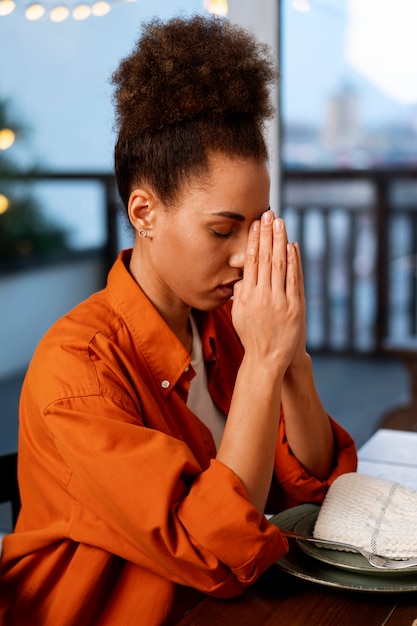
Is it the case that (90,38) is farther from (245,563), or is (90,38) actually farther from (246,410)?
(245,563)

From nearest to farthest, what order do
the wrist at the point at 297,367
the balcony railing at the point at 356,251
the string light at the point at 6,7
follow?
the wrist at the point at 297,367, the string light at the point at 6,7, the balcony railing at the point at 356,251

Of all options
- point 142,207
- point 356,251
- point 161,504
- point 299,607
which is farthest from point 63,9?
point 356,251

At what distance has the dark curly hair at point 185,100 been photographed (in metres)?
1.16

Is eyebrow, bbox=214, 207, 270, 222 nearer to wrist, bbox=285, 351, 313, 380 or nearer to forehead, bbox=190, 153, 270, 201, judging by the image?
forehead, bbox=190, 153, 270, 201

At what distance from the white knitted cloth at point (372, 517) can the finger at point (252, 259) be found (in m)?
0.29

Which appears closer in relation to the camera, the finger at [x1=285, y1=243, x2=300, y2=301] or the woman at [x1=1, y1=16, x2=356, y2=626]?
the woman at [x1=1, y1=16, x2=356, y2=626]

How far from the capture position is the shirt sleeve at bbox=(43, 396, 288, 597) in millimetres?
984

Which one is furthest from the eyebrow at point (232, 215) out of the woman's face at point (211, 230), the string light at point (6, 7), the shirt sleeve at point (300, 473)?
the string light at point (6, 7)

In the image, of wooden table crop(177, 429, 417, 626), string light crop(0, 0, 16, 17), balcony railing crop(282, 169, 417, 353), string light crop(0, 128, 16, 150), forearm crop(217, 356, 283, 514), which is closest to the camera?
wooden table crop(177, 429, 417, 626)

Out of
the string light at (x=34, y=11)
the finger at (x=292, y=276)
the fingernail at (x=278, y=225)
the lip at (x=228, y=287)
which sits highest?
the string light at (x=34, y=11)

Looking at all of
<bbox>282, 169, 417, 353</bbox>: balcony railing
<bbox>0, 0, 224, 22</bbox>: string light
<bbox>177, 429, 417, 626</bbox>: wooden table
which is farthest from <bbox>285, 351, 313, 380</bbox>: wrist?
<bbox>282, 169, 417, 353</bbox>: balcony railing

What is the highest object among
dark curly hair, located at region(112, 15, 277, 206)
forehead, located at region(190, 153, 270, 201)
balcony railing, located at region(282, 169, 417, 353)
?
dark curly hair, located at region(112, 15, 277, 206)

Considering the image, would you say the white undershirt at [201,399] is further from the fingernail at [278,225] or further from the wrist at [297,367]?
the fingernail at [278,225]

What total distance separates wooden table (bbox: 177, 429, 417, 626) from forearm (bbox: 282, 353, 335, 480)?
1.02 ft
